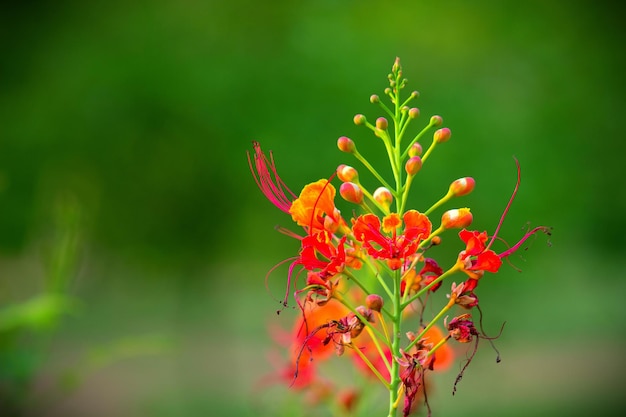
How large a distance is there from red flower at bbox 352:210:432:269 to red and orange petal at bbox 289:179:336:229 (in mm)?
49

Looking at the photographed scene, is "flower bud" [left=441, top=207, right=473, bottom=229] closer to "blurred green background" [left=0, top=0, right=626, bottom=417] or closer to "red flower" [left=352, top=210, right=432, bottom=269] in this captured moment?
"red flower" [left=352, top=210, right=432, bottom=269]

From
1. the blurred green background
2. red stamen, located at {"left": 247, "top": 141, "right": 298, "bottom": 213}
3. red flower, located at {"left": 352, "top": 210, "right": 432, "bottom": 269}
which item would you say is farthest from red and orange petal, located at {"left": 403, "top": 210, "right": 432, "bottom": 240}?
the blurred green background

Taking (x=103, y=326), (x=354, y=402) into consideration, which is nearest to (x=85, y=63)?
(x=103, y=326)

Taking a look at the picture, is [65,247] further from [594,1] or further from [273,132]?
[594,1]

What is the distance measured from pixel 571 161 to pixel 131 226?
3.31m

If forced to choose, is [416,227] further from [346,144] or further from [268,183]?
[268,183]

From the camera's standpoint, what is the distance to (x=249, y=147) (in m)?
4.79

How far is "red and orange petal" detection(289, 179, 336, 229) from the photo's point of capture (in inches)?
35.0

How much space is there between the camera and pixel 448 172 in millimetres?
4547

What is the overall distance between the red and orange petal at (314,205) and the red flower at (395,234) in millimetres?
49

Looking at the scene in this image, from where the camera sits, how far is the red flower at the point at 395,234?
2.76 feet

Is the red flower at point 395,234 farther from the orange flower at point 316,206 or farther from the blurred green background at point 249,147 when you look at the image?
the blurred green background at point 249,147

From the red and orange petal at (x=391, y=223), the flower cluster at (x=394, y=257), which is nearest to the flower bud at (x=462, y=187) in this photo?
the flower cluster at (x=394, y=257)

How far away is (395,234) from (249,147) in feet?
13.1
